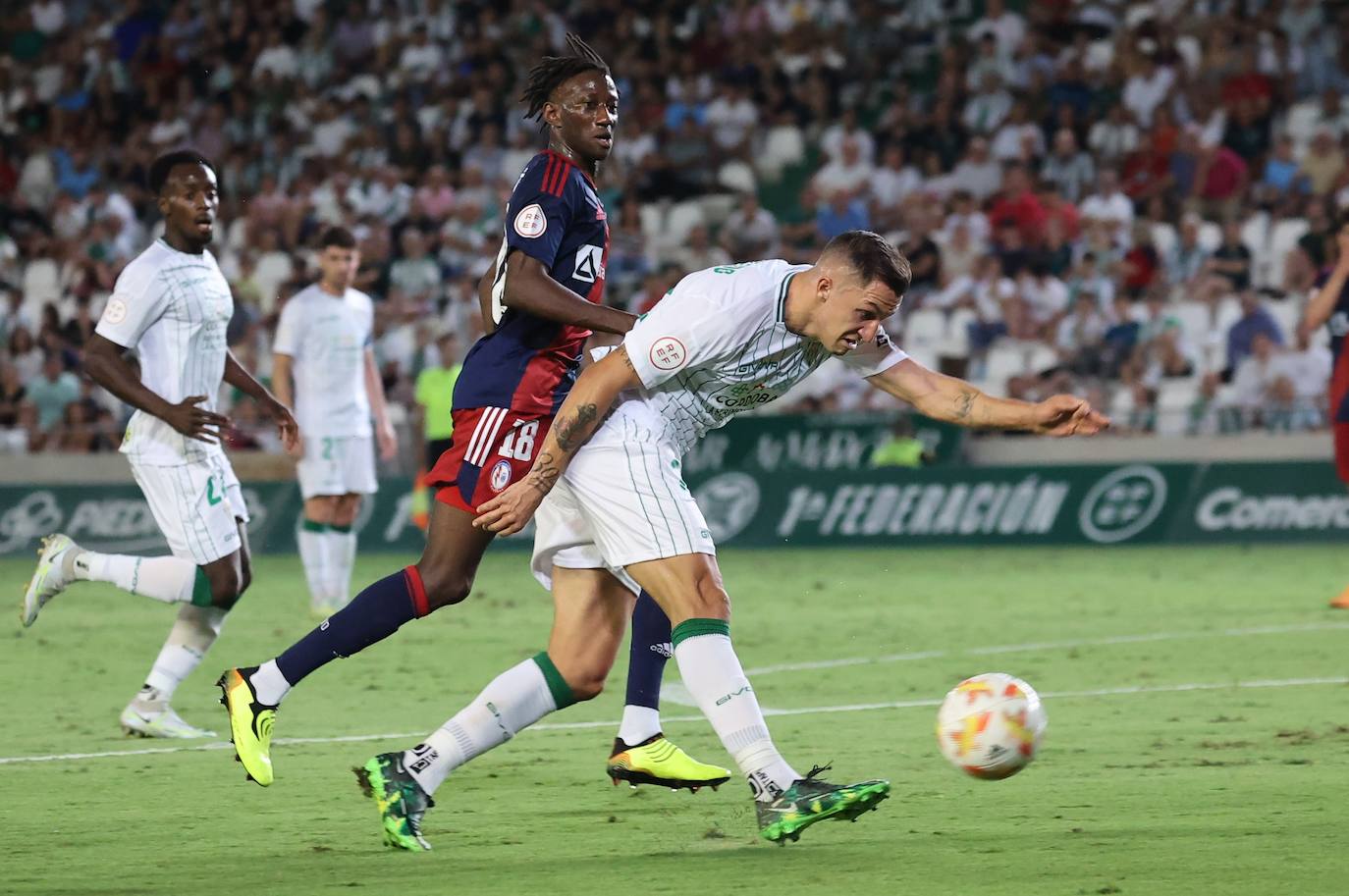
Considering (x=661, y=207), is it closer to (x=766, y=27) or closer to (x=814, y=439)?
(x=766, y=27)

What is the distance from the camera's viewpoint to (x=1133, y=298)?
19469 millimetres

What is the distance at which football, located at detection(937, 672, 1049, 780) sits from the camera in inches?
230

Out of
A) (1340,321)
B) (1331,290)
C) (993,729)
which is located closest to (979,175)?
(1340,321)

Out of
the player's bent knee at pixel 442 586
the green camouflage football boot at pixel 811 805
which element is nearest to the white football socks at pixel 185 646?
the player's bent knee at pixel 442 586

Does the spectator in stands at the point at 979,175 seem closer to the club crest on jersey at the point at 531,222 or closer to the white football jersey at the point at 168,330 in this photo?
the white football jersey at the point at 168,330

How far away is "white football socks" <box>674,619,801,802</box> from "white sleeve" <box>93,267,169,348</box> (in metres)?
3.63

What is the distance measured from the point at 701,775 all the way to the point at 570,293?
1660 mm

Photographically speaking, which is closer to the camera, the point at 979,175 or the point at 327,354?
the point at 327,354

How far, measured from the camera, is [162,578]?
27.2 feet

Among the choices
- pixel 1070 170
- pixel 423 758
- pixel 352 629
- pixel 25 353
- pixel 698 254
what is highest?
pixel 1070 170

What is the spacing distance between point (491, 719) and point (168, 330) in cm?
330

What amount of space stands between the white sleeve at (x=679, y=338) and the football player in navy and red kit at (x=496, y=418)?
478mm

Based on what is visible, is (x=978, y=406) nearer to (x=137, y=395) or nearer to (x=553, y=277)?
(x=553, y=277)

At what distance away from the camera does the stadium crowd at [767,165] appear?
19.0 metres
